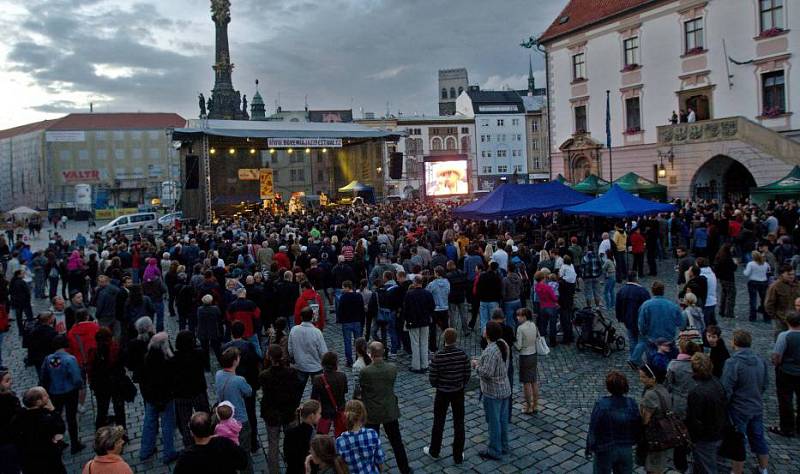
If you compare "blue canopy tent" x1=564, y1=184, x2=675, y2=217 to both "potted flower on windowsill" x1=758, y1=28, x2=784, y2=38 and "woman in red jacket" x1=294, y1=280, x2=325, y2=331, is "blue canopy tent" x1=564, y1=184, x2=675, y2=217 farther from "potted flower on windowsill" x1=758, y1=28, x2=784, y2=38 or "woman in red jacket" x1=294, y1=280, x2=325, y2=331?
"potted flower on windowsill" x1=758, y1=28, x2=784, y2=38

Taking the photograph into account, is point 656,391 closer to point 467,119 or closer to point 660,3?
point 660,3

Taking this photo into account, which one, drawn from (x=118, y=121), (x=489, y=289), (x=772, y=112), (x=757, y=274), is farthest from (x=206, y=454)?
(x=118, y=121)

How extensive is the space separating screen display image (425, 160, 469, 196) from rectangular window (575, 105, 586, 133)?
826 centimetres

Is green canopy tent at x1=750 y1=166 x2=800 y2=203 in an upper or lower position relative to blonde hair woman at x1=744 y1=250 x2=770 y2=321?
upper

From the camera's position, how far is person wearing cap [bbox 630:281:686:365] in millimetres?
7180

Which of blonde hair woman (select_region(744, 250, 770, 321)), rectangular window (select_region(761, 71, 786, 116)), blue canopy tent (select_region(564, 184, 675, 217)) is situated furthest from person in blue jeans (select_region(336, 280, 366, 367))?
rectangular window (select_region(761, 71, 786, 116))

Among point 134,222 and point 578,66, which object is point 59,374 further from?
point 578,66

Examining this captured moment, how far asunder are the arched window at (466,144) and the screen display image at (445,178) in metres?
43.6

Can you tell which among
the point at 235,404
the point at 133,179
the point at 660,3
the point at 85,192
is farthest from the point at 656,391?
the point at 133,179

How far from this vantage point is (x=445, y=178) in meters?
29.0

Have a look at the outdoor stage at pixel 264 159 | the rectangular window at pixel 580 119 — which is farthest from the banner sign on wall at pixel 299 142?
the rectangular window at pixel 580 119

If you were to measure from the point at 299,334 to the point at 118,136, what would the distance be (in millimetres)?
72118

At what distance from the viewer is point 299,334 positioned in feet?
22.4

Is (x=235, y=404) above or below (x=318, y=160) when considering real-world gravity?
below
